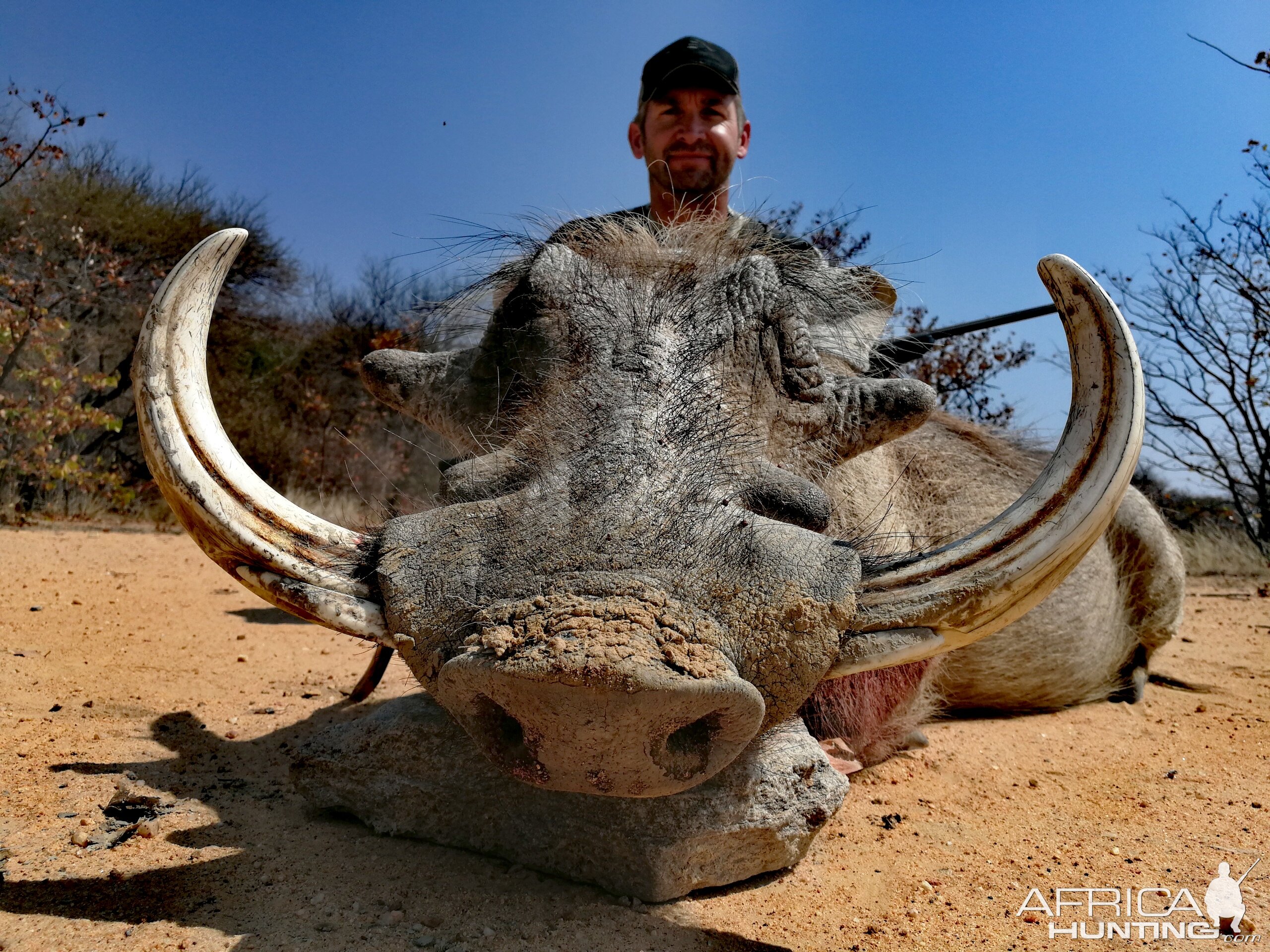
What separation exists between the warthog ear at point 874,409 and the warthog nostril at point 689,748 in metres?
1.09

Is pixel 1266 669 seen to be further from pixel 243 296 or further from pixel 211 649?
pixel 243 296

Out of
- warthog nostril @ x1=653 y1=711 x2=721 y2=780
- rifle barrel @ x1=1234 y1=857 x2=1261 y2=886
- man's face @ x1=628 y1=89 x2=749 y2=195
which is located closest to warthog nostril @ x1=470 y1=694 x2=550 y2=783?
warthog nostril @ x1=653 y1=711 x2=721 y2=780

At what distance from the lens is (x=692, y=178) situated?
3875mm

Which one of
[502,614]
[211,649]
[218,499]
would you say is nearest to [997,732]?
[502,614]

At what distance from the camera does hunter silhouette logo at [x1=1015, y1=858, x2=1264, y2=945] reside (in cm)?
186

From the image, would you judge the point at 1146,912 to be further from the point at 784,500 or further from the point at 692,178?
the point at 692,178

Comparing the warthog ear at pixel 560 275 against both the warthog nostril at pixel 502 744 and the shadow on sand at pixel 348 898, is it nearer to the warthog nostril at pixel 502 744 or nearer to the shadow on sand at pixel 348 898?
the warthog nostril at pixel 502 744

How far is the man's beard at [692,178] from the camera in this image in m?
3.85

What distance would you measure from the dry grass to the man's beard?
6.35 m

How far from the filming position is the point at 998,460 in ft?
14.2

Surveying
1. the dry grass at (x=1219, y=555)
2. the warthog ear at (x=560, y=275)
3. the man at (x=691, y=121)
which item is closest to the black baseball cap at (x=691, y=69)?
the man at (x=691, y=121)

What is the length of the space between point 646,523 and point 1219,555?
883 centimetres

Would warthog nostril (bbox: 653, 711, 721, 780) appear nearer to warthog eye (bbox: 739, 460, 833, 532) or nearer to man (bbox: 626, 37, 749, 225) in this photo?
warthog eye (bbox: 739, 460, 833, 532)

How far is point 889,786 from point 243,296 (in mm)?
12919
